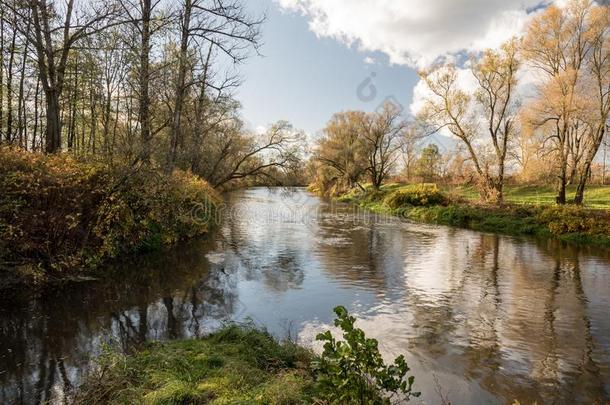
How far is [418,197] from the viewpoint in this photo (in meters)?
29.9

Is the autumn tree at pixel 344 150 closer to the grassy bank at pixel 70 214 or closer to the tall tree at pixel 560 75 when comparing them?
the tall tree at pixel 560 75

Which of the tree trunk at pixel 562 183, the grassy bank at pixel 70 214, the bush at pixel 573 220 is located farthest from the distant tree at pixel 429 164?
the grassy bank at pixel 70 214

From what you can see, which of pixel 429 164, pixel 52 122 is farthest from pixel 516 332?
pixel 429 164

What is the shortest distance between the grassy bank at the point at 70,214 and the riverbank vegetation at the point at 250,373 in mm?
4839

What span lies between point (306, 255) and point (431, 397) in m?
9.56

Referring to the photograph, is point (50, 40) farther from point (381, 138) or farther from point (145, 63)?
point (381, 138)

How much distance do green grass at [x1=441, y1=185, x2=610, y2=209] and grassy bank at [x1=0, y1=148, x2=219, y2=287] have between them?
24.3m

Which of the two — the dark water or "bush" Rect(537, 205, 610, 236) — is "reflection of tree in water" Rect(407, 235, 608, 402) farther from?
"bush" Rect(537, 205, 610, 236)

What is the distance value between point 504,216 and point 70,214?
71.1 ft

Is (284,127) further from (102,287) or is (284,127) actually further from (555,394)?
(555,394)

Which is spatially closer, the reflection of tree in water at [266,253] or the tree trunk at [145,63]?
the reflection of tree in water at [266,253]

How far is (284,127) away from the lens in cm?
2173

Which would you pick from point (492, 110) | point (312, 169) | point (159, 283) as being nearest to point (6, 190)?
point (159, 283)

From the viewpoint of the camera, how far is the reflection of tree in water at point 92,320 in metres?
5.36
